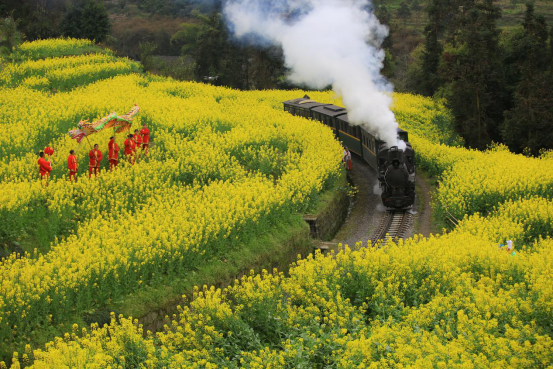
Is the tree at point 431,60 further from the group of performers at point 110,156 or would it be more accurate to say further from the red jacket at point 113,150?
the red jacket at point 113,150

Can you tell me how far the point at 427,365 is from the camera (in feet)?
32.9

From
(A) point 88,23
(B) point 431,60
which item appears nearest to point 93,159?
(A) point 88,23

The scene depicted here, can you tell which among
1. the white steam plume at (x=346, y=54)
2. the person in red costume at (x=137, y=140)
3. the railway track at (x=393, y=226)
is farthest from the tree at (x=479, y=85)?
the person in red costume at (x=137, y=140)

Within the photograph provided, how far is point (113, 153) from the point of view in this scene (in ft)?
75.8

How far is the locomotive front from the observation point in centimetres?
2566

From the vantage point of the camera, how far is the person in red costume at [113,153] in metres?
22.8

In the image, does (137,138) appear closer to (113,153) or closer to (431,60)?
(113,153)

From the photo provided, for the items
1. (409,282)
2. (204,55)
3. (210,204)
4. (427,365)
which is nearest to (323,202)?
(210,204)

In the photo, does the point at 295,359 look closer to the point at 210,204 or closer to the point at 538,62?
A: the point at 210,204

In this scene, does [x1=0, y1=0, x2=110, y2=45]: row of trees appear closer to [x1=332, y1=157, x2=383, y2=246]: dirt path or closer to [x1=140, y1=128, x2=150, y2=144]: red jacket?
[x1=332, y1=157, x2=383, y2=246]: dirt path

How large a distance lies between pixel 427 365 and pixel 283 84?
199ft

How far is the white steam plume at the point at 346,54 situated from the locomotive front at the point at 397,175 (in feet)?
2.90

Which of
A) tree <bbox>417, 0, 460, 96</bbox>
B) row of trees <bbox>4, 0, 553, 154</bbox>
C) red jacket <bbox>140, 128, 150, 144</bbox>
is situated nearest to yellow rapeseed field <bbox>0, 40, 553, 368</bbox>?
red jacket <bbox>140, 128, 150, 144</bbox>

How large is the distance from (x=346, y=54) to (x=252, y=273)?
18.0m
